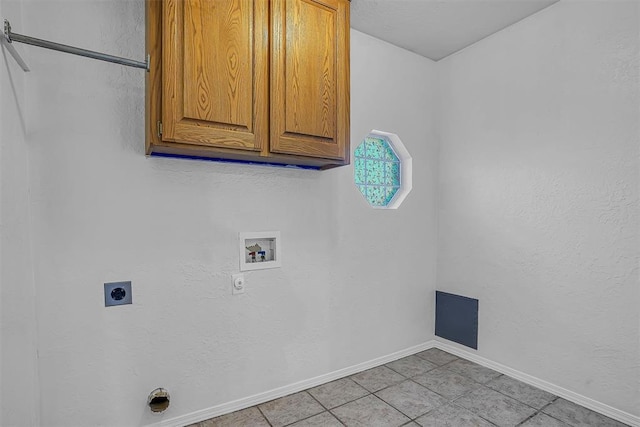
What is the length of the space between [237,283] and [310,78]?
1191 millimetres

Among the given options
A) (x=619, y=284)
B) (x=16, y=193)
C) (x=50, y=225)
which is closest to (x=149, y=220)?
(x=50, y=225)

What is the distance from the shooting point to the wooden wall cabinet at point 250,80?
1454 mm

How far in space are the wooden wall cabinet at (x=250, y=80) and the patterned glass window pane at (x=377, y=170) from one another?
63 centimetres

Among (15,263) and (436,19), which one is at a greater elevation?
(436,19)

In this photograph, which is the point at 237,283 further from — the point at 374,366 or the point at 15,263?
the point at 374,366

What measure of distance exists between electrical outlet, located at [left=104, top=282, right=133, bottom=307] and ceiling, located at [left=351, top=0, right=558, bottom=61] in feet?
6.85

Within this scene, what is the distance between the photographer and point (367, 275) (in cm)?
248

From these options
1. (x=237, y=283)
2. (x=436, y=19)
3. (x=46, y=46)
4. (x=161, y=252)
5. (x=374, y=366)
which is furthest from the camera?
(x=374, y=366)

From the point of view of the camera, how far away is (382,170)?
2.70 m

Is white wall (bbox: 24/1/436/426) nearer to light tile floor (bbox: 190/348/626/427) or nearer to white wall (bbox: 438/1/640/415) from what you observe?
light tile floor (bbox: 190/348/626/427)

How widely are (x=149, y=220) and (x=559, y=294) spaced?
2426 mm

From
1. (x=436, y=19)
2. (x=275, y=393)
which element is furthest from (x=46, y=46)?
(x=436, y=19)

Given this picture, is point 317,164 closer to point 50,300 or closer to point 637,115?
point 50,300

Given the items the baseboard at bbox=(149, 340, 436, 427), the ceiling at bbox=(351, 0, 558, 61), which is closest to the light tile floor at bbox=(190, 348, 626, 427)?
the baseboard at bbox=(149, 340, 436, 427)
